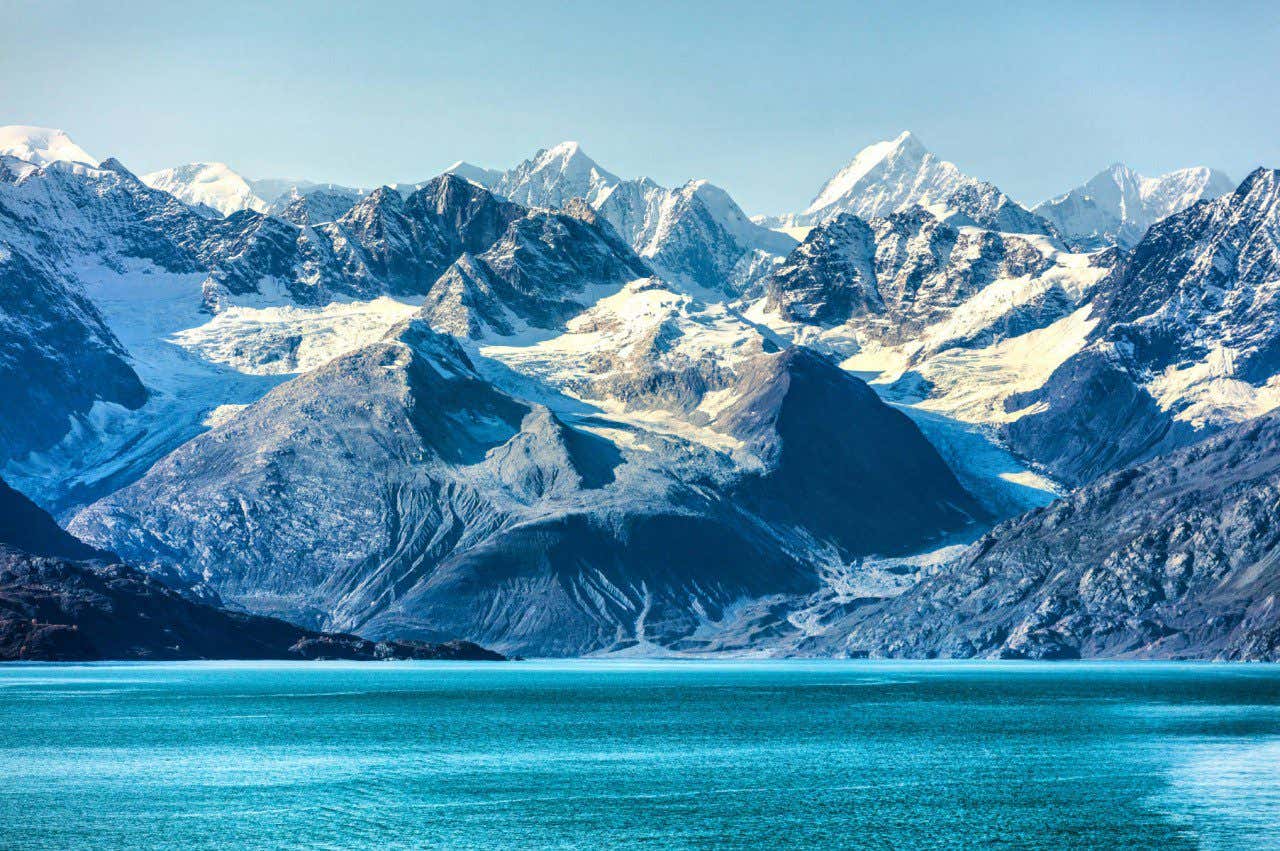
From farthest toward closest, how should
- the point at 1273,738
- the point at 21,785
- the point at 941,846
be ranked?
the point at 1273,738 → the point at 21,785 → the point at 941,846

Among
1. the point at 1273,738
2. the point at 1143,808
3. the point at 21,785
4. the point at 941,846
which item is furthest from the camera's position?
the point at 1273,738

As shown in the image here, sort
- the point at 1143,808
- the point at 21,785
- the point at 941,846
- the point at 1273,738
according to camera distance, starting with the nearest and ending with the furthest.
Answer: the point at 941,846 < the point at 1143,808 < the point at 21,785 < the point at 1273,738

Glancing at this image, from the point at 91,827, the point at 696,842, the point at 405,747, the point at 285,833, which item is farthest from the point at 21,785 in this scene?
the point at 696,842

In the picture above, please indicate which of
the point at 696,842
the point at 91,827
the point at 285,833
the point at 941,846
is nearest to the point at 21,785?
the point at 91,827

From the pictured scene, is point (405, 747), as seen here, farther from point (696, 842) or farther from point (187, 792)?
point (696, 842)

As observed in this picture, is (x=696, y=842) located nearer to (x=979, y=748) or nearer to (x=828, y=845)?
(x=828, y=845)

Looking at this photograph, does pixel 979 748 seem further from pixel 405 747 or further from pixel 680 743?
pixel 405 747

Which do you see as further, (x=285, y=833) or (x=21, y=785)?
(x=21, y=785)

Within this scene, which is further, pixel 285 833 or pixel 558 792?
pixel 558 792

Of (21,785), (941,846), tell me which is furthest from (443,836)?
(21,785)
